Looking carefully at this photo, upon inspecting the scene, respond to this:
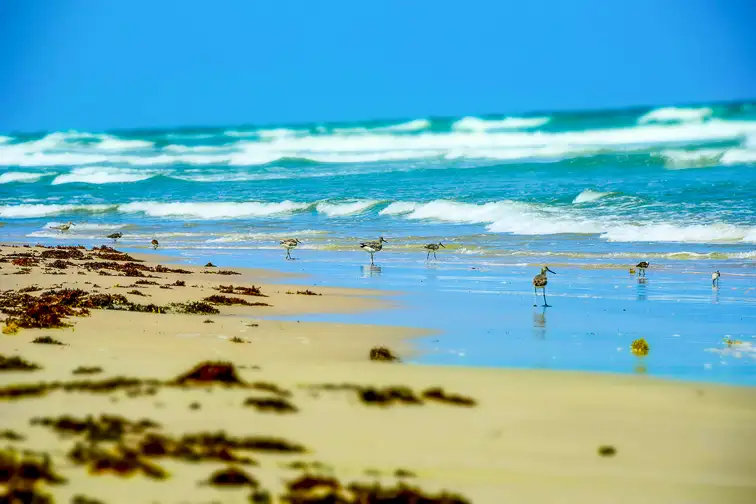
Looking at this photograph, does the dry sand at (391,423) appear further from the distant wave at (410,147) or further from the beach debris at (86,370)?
the distant wave at (410,147)

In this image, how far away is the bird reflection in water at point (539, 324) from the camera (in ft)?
31.8

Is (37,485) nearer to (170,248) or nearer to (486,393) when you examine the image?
(486,393)

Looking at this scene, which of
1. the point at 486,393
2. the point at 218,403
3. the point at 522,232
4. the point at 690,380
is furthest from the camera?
the point at 522,232

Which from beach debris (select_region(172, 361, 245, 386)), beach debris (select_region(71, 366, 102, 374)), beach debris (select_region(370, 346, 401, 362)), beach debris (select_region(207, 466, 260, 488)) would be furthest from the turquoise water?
beach debris (select_region(207, 466, 260, 488))

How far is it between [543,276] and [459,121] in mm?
47773

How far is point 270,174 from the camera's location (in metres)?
46.5

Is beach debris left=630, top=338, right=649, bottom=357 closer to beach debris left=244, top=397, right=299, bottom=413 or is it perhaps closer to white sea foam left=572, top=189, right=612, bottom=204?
beach debris left=244, top=397, right=299, bottom=413

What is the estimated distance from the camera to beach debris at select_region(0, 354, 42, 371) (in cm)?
654

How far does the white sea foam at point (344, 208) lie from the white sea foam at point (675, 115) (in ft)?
78.4

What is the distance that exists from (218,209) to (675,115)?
28.2m

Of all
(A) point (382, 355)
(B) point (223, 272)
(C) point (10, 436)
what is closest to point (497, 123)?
(B) point (223, 272)

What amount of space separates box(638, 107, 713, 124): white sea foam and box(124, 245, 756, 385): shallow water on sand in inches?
1394

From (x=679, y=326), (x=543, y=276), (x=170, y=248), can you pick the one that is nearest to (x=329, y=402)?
(x=679, y=326)

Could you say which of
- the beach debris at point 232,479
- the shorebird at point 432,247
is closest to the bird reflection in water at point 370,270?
the shorebird at point 432,247
